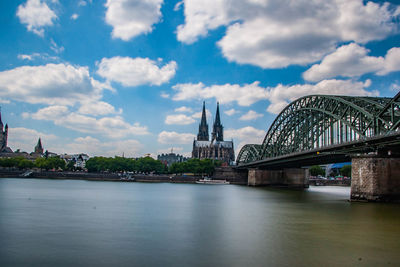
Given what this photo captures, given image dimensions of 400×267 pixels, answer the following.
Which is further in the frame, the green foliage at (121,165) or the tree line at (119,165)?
the green foliage at (121,165)

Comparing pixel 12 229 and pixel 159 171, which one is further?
pixel 159 171

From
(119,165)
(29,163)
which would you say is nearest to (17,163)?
(29,163)

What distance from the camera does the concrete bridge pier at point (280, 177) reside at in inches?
3546

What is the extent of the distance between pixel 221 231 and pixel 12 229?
12.6m

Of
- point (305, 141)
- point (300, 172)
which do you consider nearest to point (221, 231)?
point (305, 141)

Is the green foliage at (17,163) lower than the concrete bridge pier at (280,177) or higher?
higher

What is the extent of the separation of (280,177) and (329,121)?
3898 centimetres

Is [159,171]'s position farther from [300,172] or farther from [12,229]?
[12,229]

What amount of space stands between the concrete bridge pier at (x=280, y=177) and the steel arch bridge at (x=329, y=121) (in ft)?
18.3

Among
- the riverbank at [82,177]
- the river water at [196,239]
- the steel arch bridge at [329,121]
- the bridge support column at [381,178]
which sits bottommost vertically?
the river water at [196,239]

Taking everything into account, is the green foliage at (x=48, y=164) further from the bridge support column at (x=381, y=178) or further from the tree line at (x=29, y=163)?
the bridge support column at (x=381, y=178)

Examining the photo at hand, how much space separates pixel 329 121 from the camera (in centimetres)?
5772

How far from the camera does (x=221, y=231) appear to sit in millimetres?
22344

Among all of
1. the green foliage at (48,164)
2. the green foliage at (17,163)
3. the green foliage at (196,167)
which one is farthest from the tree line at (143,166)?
the green foliage at (17,163)
